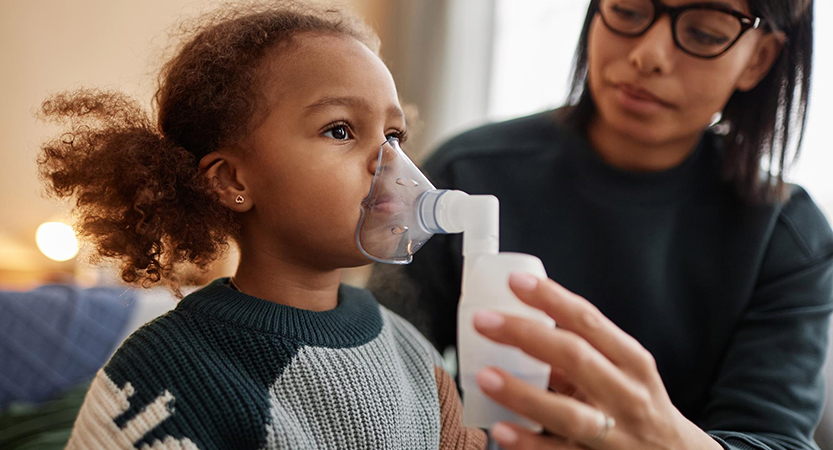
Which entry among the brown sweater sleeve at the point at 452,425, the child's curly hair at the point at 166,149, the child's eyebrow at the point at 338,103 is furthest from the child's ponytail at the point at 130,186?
the brown sweater sleeve at the point at 452,425

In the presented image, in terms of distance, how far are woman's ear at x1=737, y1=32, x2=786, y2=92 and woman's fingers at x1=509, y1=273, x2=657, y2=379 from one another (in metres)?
0.94

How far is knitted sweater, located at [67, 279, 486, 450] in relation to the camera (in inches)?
29.7

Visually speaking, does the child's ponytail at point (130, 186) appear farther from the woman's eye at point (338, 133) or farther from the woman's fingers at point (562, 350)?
the woman's fingers at point (562, 350)

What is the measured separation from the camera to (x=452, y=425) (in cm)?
100

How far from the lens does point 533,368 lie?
0.66 m

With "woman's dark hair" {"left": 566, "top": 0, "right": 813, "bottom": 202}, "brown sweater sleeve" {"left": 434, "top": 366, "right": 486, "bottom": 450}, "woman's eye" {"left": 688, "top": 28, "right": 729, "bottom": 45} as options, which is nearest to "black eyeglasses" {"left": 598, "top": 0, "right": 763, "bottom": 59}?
"woman's eye" {"left": 688, "top": 28, "right": 729, "bottom": 45}

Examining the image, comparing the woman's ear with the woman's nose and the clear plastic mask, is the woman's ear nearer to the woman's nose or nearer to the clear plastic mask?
the woman's nose

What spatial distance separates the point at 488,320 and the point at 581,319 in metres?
0.09

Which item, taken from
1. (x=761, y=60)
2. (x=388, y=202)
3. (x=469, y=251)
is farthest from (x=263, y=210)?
(x=761, y=60)

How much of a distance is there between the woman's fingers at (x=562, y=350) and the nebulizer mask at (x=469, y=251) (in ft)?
0.14

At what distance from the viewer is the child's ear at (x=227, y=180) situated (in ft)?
3.01

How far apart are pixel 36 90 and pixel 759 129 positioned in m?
2.91

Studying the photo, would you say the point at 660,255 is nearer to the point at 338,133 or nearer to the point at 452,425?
the point at 452,425

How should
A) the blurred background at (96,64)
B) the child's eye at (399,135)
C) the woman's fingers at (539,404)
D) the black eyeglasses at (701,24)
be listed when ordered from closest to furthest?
the woman's fingers at (539,404), the child's eye at (399,135), the black eyeglasses at (701,24), the blurred background at (96,64)
